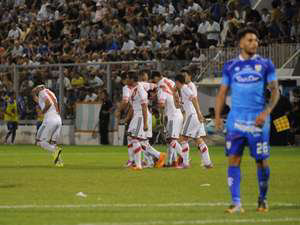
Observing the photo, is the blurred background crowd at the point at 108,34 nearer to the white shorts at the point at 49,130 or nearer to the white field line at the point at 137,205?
the white shorts at the point at 49,130

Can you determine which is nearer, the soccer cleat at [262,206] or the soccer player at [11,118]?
the soccer cleat at [262,206]

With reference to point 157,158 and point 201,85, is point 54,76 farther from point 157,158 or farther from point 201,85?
point 157,158

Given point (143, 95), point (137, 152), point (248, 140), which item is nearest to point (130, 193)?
point (248, 140)

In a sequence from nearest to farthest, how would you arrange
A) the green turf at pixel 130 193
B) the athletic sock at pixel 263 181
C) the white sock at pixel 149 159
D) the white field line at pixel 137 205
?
the green turf at pixel 130 193 → the athletic sock at pixel 263 181 → the white field line at pixel 137 205 → the white sock at pixel 149 159

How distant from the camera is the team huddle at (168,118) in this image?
962 inches

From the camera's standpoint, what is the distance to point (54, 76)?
1727 inches

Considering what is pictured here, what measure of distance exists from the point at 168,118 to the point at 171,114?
0.19 meters

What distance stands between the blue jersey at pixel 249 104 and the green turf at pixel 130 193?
0.91 m

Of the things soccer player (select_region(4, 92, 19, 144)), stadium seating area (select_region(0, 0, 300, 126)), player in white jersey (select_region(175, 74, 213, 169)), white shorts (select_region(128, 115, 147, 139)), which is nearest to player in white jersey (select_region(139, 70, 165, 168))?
white shorts (select_region(128, 115, 147, 139))

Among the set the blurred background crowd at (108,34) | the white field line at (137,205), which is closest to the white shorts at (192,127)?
the white field line at (137,205)

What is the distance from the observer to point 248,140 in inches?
535

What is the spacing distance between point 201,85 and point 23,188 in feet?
70.1

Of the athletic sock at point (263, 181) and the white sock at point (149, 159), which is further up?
the athletic sock at point (263, 181)

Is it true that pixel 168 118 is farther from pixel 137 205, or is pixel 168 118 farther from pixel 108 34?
pixel 108 34
